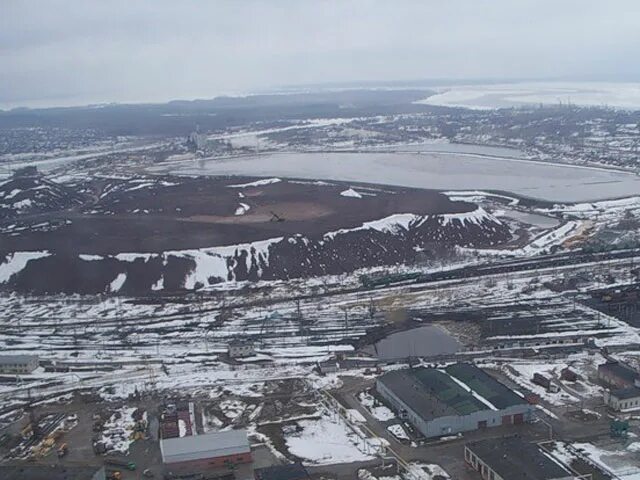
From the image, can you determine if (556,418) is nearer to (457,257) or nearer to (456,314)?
(456,314)

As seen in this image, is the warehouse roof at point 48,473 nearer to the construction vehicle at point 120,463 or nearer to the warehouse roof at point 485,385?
the construction vehicle at point 120,463

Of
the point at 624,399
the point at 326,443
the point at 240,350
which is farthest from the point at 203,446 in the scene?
the point at 624,399

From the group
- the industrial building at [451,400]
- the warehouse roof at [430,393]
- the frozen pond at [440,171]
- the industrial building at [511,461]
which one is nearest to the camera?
the industrial building at [511,461]

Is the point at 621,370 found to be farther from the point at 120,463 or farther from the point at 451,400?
the point at 120,463

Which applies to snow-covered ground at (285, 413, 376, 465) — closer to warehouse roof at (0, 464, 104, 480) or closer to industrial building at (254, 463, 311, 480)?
industrial building at (254, 463, 311, 480)

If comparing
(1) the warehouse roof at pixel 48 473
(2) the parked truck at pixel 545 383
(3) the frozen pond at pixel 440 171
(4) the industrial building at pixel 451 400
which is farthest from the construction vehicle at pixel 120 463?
(3) the frozen pond at pixel 440 171

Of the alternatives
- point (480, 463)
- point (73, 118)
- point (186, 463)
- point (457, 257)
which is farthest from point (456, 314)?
point (73, 118)
